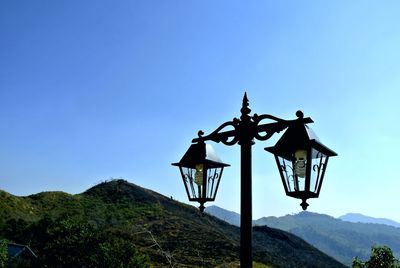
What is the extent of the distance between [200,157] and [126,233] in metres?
34.4

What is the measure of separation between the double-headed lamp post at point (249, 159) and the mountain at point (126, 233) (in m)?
16.1

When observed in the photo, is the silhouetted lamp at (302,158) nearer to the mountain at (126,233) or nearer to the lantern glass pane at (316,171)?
the lantern glass pane at (316,171)

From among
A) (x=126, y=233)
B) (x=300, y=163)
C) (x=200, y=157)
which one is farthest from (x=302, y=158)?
(x=126, y=233)

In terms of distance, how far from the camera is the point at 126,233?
37.3m

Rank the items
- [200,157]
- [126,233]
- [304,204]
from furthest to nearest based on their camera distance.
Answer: [126,233] → [200,157] → [304,204]

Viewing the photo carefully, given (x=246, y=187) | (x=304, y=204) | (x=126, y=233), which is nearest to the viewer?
(x=304, y=204)

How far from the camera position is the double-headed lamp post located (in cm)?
379

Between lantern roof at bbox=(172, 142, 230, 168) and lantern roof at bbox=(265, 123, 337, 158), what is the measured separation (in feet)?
3.03

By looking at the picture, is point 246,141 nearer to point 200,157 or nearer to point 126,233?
point 200,157

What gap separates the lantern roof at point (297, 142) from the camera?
376cm

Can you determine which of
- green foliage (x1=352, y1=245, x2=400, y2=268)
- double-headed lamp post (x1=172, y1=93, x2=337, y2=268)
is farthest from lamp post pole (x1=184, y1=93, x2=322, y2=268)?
green foliage (x1=352, y1=245, x2=400, y2=268)

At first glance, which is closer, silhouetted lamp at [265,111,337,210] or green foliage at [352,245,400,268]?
silhouetted lamp at [265,111,337,210]

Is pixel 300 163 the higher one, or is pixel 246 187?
pixel 300 163

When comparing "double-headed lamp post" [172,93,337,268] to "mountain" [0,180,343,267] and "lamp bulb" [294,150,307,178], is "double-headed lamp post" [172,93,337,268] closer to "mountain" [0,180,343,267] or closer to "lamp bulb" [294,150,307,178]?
"lamp bulb" [294,150,307,178]
